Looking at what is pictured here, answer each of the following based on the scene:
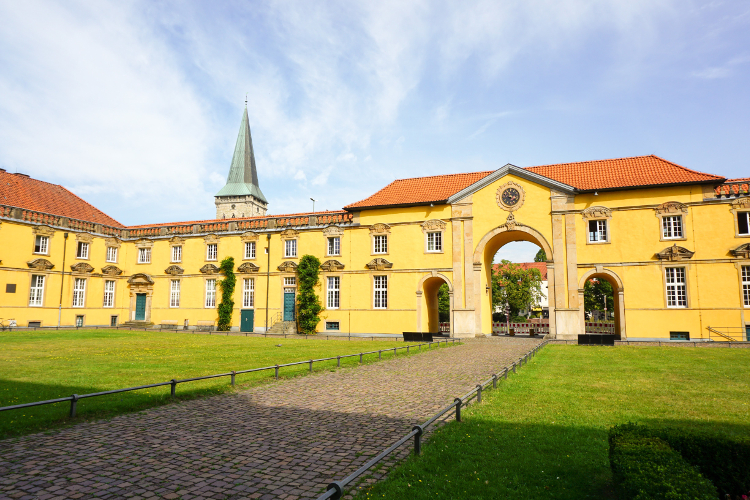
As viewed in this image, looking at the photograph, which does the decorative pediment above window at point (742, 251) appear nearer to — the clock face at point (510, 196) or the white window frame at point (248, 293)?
the clock face at point (510, 196)

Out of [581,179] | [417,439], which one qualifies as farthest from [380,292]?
[417,439]

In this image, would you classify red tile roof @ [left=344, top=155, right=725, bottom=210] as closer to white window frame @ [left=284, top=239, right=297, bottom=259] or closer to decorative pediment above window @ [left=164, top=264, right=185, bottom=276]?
white window frame @ [left=284, top=239, right=297, bottom=259]

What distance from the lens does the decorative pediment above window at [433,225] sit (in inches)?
1412

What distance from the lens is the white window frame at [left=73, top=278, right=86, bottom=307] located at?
40.6m

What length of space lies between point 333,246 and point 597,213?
19.8 metres

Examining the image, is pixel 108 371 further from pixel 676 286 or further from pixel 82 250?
pixel 82 250

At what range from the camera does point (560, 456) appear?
283 inches

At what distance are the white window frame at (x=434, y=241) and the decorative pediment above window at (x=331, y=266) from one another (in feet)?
23.8

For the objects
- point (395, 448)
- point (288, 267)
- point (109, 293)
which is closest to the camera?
point (395, 448)

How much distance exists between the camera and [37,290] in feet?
124

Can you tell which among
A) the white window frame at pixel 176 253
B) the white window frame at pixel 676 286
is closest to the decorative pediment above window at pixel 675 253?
the white window frame at pixel 676 286

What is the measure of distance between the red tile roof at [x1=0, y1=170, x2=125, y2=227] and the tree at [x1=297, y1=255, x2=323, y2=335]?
20.7 metres

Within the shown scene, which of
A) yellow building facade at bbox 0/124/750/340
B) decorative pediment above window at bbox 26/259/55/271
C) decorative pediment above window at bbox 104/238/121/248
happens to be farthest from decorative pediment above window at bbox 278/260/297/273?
decorative pediment above window at bbox 26/259/55/271

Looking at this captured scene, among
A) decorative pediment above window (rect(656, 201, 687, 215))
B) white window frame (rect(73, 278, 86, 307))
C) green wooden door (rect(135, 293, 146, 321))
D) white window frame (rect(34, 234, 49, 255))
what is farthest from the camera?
green wooden door (rect(135, 293, 146, 321))
